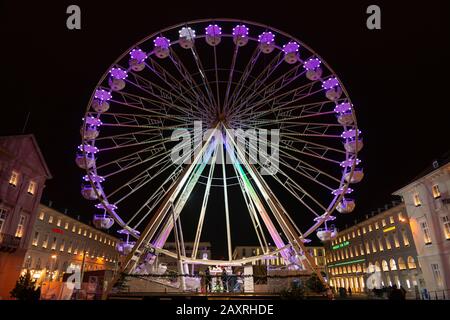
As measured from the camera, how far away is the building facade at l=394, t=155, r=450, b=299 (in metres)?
29.5

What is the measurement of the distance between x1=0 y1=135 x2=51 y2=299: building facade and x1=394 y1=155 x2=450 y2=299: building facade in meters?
35.0

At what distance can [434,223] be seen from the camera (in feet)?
102

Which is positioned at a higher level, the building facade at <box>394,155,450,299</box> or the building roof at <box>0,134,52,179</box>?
the building roof at <box>0,134,52,179</box>

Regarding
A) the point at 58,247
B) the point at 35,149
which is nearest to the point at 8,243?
the point at 35,149

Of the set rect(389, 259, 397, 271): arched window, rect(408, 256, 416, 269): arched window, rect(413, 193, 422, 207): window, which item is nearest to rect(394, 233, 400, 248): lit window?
rect(389, 259, 397, 271): arched window

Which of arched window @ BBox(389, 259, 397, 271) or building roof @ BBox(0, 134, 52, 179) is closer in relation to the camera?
building roof @ BBox(0, 134, 52, 179)

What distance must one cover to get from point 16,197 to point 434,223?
37342mm

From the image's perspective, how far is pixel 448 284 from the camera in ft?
93.6

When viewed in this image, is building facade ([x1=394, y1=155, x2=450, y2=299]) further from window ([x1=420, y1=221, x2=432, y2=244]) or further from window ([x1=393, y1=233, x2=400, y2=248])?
window ([x1=393, y1=233, x2=400, y2=248])
